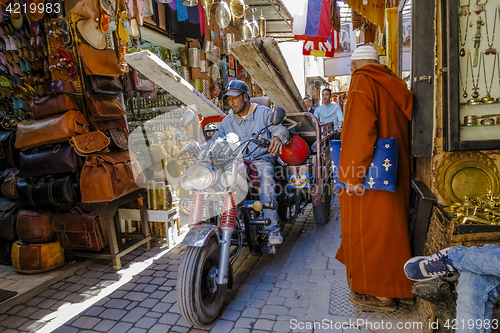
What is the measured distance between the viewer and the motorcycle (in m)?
2.61

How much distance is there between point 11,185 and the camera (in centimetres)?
444

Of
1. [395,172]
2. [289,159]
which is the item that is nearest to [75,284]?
[289,159]

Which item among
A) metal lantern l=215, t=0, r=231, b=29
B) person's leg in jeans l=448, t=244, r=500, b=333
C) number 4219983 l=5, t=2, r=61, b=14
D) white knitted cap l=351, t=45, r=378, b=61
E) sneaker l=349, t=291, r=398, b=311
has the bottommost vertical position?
sneaker l=349, t=291, r=398, b=311

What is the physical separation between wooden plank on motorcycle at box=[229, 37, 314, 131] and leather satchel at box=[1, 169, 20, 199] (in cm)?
341

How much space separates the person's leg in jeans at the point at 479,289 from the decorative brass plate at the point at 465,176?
596 millimetres

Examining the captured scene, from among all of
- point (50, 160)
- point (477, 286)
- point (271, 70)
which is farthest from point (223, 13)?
point (477, 286)

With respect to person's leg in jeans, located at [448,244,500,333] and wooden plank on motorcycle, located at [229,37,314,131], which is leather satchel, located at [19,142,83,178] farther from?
person's leg in jeans, located at [448,244,500,333]

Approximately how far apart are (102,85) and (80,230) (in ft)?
6.04

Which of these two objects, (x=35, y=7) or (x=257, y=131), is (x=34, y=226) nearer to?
(x=35, y=7)

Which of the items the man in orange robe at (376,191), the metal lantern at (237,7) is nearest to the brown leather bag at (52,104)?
the metal lantern at (237,7)

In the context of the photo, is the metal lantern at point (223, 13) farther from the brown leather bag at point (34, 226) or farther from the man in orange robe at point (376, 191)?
the brown leather bag at point (34, 226)

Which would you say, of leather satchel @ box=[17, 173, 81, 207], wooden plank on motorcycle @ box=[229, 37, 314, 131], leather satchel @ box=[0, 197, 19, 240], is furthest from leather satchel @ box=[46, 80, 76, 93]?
wooden plank on motorcycle @ box=[229, 37, 314, 131]

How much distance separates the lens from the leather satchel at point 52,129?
3816 millimetres

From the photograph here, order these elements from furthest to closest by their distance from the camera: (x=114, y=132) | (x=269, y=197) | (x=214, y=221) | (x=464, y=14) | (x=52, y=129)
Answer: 1. (x=114, y=132)
2. (x=52, y=129)
3. (x=269, y=197)
4. (x=214, y=221)
5. (x=464, y=14)
